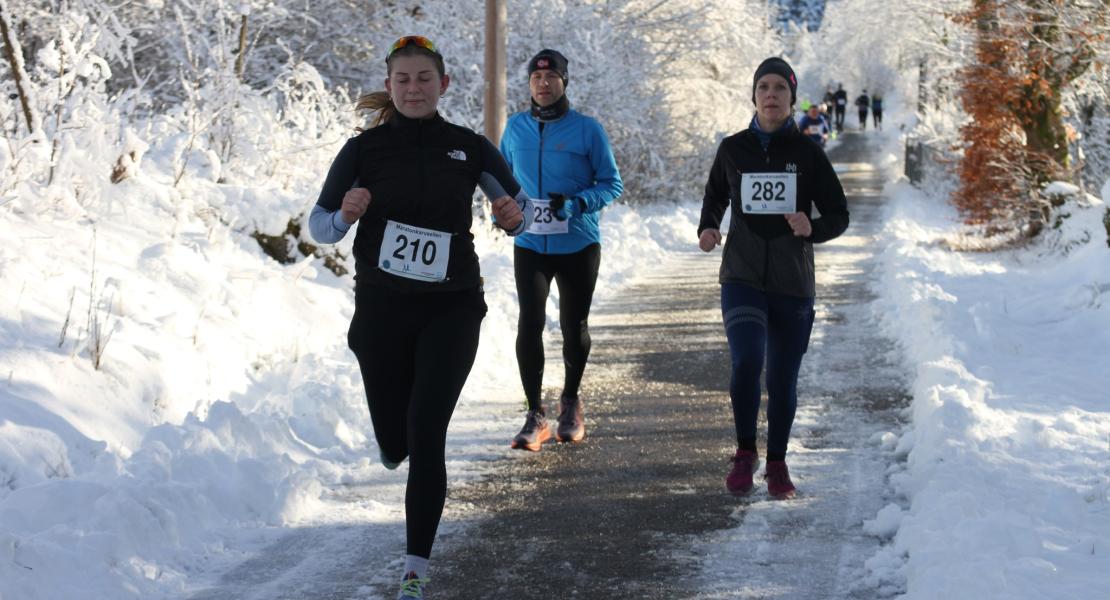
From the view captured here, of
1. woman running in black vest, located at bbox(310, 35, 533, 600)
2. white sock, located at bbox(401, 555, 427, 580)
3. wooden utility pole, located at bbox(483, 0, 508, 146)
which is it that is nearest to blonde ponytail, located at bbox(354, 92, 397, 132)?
woman running in black vest, located at bbox(310, 35, 533, 600)

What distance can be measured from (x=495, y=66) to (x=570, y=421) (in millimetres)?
7006

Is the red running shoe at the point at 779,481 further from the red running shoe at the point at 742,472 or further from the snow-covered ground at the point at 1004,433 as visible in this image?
the snow-covered ground at the point at 1004,433

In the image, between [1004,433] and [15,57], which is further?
[15,57]

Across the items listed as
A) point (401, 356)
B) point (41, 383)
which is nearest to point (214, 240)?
point (41, 383)

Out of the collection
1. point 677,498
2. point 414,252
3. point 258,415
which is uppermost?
point 414,252

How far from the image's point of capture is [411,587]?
421cm

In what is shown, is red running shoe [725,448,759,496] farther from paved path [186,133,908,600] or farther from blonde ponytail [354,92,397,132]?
blonde ponytail [354,92,397,132]

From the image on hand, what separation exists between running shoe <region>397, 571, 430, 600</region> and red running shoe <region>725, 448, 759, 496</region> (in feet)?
6.68

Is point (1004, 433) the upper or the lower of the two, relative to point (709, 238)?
lower

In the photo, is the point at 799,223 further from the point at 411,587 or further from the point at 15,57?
the point at 15,57

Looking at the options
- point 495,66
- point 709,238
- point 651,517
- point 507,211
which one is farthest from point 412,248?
point 495,66

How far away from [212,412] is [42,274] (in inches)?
72.6

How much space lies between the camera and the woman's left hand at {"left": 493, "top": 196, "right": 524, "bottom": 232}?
4.59 meters

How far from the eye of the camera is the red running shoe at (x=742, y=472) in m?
5.83
